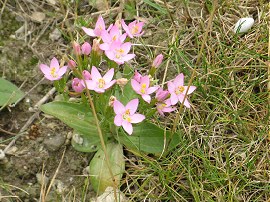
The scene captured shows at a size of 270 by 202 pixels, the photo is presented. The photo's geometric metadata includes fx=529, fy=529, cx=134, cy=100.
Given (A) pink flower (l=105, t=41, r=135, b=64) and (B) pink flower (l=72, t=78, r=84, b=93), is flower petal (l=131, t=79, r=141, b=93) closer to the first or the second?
(A) pink flower (l=105, t=41, r=135, b=64)

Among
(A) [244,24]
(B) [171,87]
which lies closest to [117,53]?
(B) [171,87]

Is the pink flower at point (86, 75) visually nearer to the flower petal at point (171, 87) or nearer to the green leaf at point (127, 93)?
the green leaf at point (127, 93)

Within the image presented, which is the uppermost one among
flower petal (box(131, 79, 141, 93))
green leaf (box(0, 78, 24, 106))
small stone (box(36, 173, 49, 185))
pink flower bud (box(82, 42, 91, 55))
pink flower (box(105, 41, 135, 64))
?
pink flower bud (box(82, 42, 91, 55))

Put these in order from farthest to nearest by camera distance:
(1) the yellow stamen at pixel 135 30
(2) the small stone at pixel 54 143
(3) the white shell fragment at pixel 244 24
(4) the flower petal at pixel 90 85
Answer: (3) the white shell fragment at pixel 244 24 < (2) the small stone at pixel 54 143 < (1) the yellow stamen at pixel 135 30 < (4) the flower petal at pixel 90 85

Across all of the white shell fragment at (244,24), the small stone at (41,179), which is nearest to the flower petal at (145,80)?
the small stone at (41,179)

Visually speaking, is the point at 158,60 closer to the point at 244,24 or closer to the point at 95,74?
the point at 95,74

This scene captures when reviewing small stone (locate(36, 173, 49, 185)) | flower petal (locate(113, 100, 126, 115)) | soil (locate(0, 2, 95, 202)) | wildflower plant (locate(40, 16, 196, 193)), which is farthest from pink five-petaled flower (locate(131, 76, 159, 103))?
small stone (locate(36, 173, 49, 185))
